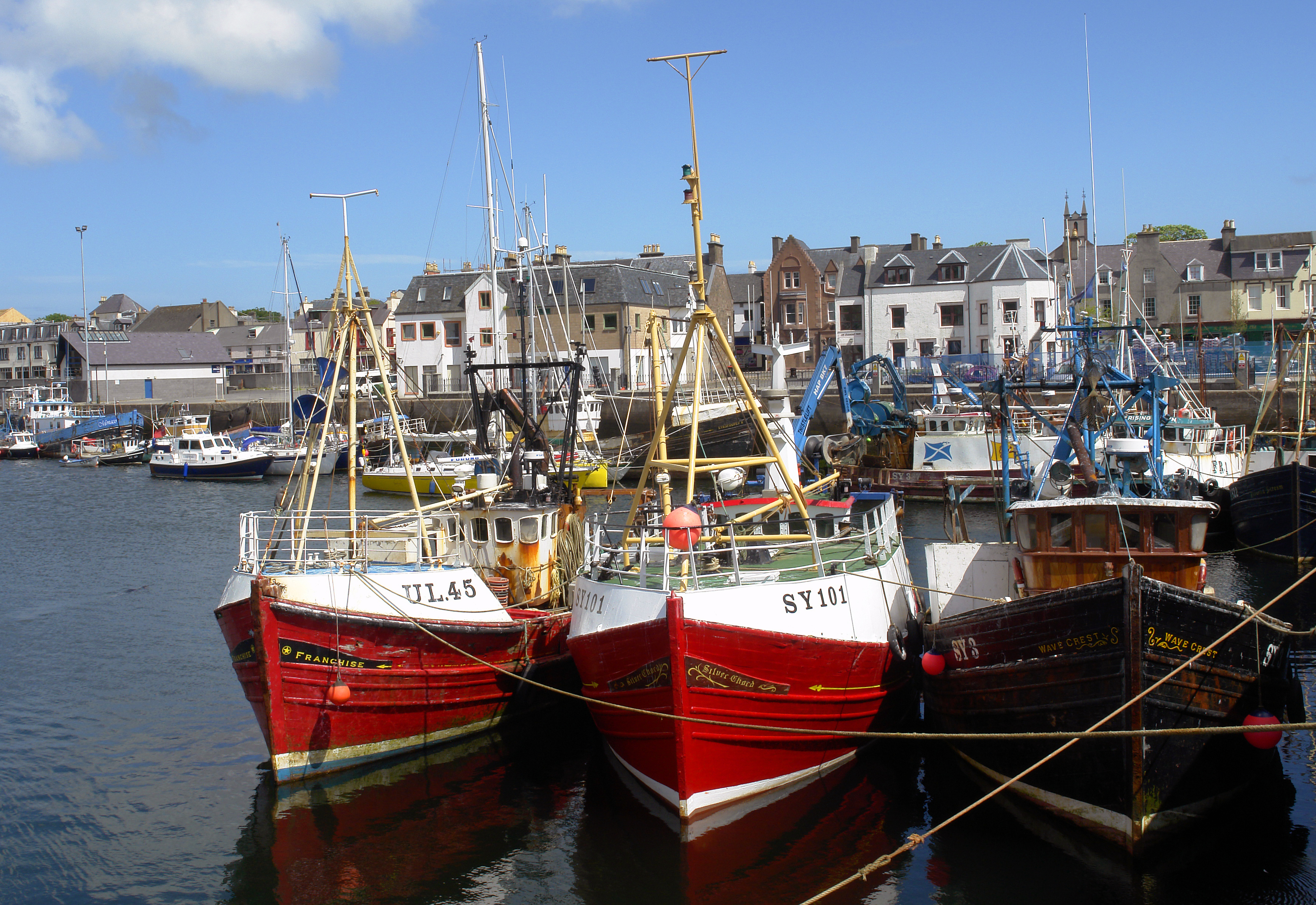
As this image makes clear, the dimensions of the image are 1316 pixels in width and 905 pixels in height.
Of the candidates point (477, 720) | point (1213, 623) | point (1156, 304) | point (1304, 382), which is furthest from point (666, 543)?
point (1156, 304)

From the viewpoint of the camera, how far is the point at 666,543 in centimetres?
1388

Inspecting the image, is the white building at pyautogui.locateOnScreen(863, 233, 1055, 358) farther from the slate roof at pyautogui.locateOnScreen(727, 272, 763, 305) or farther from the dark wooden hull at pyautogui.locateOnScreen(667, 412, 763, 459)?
the dark wooden hull at pyautogui.locateOnScreen(667, 412, 763, 459)

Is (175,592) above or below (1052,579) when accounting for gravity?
below

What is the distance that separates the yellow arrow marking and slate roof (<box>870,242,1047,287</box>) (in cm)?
5934

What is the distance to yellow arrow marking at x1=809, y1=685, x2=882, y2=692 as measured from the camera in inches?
556

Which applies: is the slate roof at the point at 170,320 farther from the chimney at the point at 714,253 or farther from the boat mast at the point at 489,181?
the boat mast at the point at 489,181

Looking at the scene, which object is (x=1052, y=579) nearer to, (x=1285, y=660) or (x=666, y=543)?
(x=1285, y=660)

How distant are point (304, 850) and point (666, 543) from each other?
615 centimetres

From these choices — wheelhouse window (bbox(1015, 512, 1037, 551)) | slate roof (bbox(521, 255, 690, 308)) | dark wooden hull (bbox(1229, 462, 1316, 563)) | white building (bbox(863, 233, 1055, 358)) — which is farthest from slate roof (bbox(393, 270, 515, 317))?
wheelhouse window (bbox(1015, 512, 1037, 551))

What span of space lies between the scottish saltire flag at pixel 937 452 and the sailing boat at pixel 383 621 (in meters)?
30.6

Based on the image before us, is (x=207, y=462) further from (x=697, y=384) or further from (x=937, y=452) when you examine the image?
(x=697, y=384)

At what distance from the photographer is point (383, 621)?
15.4 meters

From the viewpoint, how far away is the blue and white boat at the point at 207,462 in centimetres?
6069

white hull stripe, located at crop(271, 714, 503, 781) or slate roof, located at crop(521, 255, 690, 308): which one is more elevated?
slate roof, located at crop(521, 255, 690, 308)
